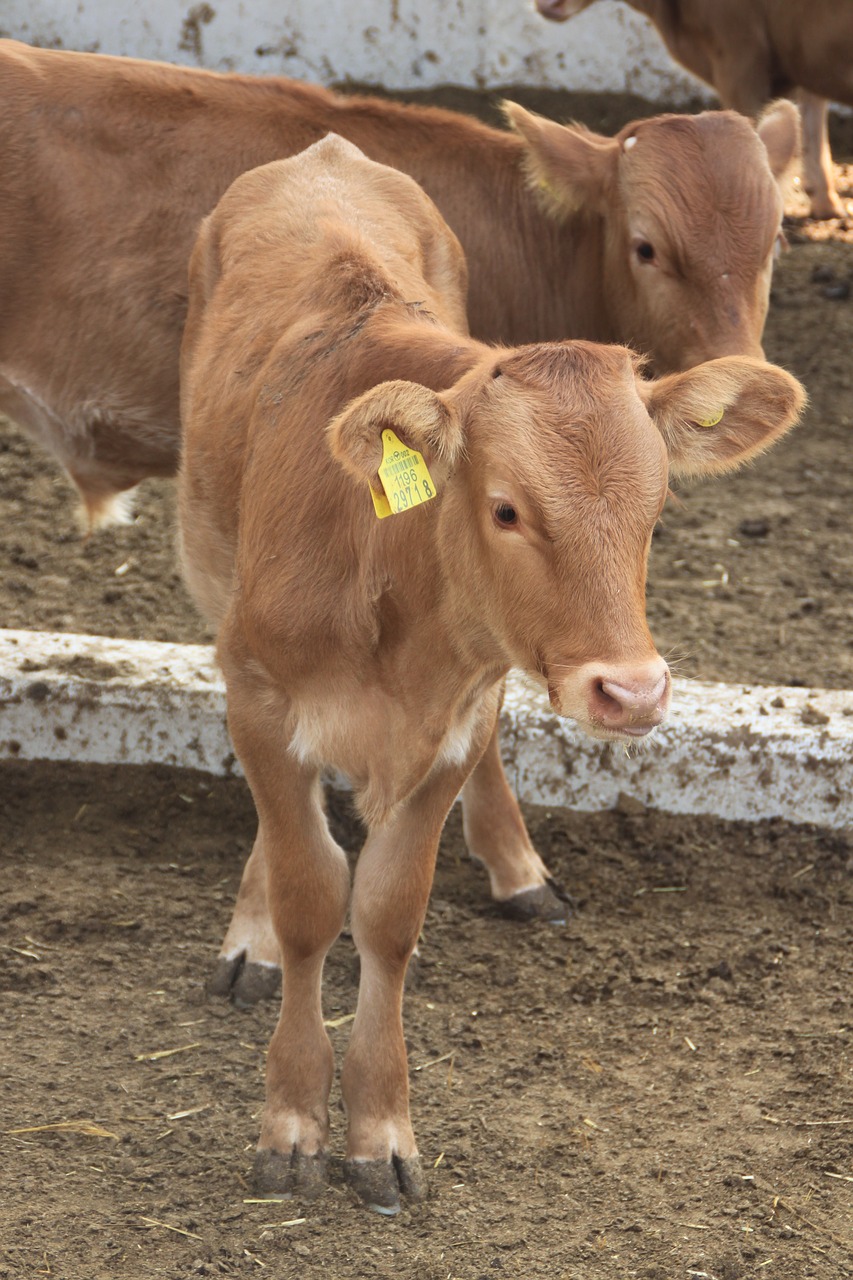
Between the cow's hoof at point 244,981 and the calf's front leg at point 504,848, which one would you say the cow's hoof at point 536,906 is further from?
the cow's hoof at point 244,981

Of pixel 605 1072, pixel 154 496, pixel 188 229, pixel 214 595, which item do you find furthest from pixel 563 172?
pixel 605 1072

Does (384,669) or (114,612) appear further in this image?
(114,612)

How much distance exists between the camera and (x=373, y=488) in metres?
2.97

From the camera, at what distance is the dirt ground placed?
10.8ft

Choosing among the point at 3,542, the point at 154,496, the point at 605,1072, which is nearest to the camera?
the point at 605,1072

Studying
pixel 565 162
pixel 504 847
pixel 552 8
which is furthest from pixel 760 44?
pixel 504 847

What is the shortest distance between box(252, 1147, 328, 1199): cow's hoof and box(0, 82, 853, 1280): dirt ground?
4 centimetres

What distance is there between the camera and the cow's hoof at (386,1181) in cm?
342

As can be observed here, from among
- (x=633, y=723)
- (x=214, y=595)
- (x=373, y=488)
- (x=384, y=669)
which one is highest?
(x=373, y=488)

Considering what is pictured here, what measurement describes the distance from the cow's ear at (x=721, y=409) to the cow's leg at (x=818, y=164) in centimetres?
759

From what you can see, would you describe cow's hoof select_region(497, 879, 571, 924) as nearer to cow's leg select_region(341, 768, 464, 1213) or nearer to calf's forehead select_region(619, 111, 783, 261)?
cow's leg select_region(341, 768, 464, 1213)

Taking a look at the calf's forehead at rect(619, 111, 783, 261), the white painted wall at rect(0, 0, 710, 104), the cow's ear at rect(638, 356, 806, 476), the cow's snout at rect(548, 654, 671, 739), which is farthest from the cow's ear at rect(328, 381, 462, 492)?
the white painted wall at rect(0, 0, 710, 104)

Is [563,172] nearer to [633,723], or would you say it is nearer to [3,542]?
[3,542]

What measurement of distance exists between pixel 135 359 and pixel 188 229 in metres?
0.44
